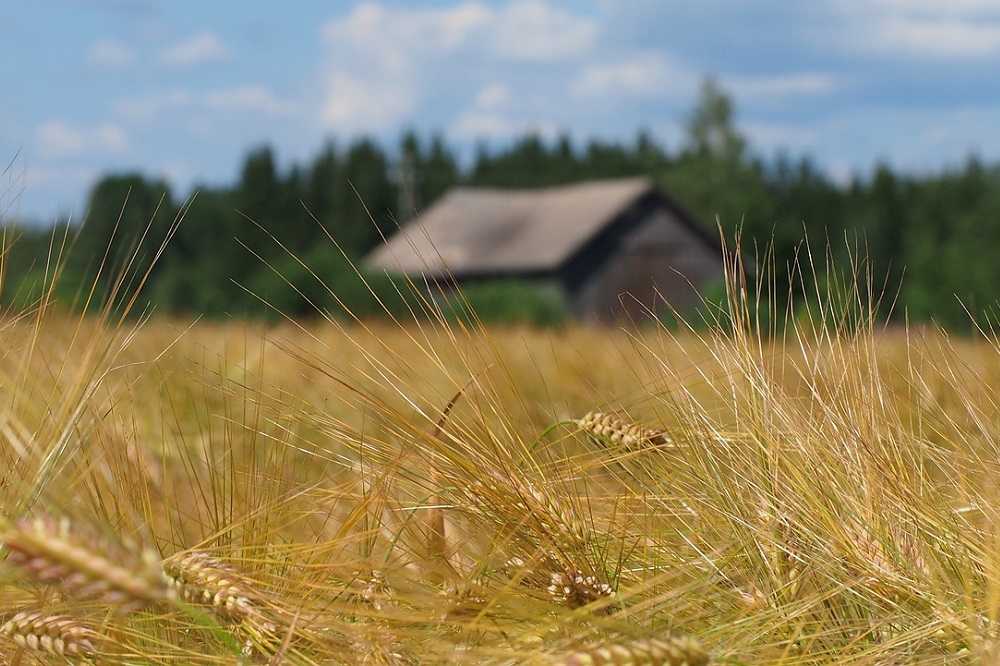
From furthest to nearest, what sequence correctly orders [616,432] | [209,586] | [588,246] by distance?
[588,246] < [616,432] < [209,586]

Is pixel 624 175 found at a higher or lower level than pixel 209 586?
lower

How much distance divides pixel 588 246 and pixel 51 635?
101 ft

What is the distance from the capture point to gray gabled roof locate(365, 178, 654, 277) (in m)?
32.0

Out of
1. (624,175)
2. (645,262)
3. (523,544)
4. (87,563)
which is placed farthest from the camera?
(624,175)

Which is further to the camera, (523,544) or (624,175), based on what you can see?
(624,175)

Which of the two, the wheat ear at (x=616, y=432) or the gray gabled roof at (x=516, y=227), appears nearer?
the wheat ear at (x=616, y=432)

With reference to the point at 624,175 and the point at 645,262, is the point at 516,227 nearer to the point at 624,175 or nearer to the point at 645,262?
the point at 645,262

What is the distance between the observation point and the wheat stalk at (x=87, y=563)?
783 millimetres

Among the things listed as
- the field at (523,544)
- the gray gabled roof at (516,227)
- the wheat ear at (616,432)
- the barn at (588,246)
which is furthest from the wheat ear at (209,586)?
the gray gabled roof at (516,227)

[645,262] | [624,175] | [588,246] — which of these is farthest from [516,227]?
[624,175]

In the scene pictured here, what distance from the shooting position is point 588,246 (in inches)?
1240

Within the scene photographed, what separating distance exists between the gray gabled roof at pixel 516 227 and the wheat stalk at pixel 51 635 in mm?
28832

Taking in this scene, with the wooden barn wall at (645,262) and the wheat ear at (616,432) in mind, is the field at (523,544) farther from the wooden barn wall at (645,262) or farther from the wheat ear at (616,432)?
the wooden barn wall at (645,262)

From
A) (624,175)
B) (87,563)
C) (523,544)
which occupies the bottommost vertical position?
(624,175)
